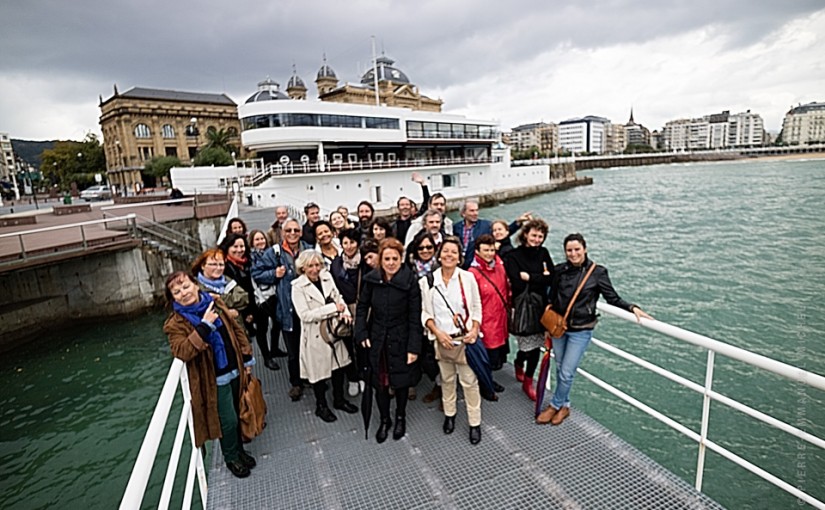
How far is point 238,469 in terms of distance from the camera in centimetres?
315

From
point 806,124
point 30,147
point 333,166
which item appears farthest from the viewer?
point 30,147

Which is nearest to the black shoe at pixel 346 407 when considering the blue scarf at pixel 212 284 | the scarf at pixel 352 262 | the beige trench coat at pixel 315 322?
the beige trench coat at pixel 315 322

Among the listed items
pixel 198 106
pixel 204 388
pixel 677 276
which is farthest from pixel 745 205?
pixel 198 106

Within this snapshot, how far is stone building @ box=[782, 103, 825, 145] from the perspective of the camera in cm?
13374

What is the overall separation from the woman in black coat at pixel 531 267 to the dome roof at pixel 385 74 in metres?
59.0

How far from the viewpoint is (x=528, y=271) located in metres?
3.77

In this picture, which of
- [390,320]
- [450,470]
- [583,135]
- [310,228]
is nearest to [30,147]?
[583,135]

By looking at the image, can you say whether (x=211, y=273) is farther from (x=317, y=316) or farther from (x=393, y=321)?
(x=393, y=321)

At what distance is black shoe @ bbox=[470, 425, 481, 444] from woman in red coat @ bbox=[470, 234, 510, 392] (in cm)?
71

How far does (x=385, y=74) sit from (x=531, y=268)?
60.7m

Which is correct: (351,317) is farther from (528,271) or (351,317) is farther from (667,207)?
(667,207)

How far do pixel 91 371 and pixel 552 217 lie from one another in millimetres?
28161

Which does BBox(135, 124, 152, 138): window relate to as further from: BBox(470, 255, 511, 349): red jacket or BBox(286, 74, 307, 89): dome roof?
BBox(470, 255, 511, 349): red jacket

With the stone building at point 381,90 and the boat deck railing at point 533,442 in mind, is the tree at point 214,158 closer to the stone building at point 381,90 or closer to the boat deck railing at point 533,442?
the stone building at point 381,90
